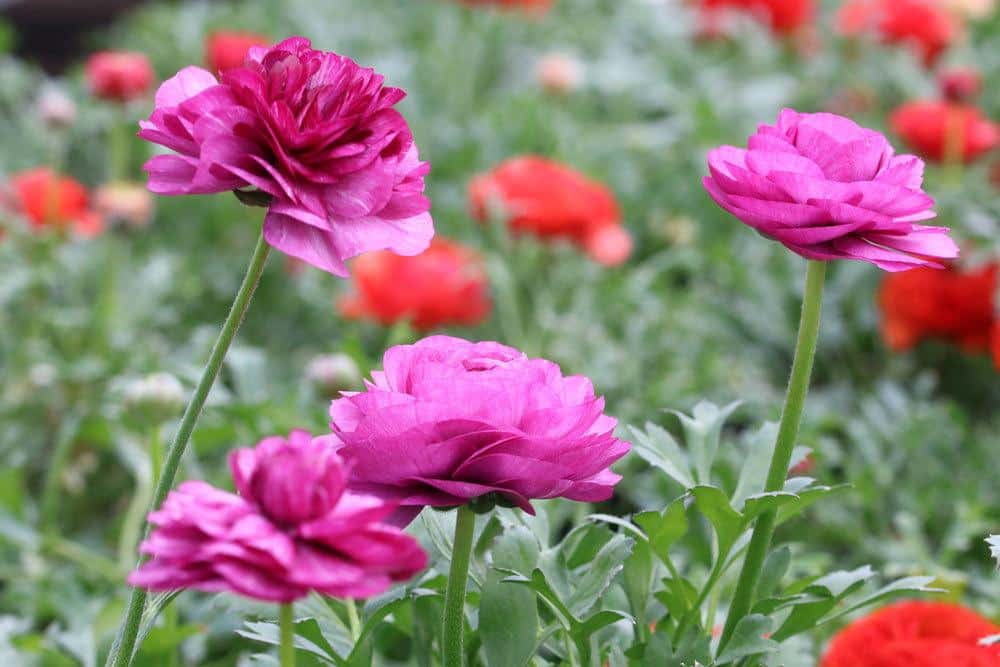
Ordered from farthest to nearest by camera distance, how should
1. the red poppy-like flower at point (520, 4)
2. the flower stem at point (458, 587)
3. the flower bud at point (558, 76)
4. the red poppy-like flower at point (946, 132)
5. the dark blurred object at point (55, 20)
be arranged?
the dark blurred object at point (55, 20), the red poppy-like flower at point (520, 4), the flower bud at point (558, 76), the red poppy-like flower at point (946, 132), the flower stem at point (458, 587)

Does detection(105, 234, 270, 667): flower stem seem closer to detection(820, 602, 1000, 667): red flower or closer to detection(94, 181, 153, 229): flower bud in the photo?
detection(820, 602, 1000, 667): red flower

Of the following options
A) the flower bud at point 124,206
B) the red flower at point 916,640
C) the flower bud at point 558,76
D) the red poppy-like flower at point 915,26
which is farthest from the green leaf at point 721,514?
the red poppy-like flower at point 915,26

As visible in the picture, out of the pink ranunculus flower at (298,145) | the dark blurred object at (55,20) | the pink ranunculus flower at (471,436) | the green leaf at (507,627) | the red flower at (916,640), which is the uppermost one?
the pink ranunculus flower at (298,145)

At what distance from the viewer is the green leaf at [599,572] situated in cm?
45

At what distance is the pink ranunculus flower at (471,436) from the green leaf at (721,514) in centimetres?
6

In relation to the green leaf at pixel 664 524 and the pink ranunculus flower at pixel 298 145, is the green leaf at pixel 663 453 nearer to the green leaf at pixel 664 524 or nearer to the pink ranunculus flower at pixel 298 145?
the green leaf at pixel 664 524

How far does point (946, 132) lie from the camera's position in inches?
52.8

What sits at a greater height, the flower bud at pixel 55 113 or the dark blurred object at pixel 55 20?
the flower bud at pixel 55 113

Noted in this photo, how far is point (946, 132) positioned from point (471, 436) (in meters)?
1.11

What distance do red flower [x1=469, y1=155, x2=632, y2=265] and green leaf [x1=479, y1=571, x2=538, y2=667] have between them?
83 cm

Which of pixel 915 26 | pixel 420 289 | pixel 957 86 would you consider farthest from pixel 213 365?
pixel 915 26

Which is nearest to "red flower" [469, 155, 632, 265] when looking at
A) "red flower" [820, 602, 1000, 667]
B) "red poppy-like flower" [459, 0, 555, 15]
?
"red poppy-like flower" [459, 0, 555, 15]

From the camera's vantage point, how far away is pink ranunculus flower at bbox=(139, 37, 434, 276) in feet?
1.27

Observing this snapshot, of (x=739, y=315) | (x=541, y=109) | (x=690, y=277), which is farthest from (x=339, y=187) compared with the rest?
(x=541, y=109)
